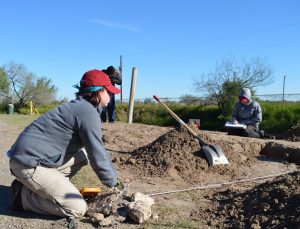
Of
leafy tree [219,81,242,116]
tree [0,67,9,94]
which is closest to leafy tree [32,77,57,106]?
tree [0,67,9,94]

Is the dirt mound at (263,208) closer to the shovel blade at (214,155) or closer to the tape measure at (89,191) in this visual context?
the tape measure at (89,191)

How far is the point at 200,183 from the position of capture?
218 inches

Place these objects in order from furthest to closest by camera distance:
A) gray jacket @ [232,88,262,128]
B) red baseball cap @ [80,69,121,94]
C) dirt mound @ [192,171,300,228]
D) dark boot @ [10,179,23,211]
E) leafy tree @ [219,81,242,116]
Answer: leafy tree @ [219,81,242,116]
gray jacket @ [232,88,262,128]
dark boot @ [10,179,23,211]
red baseball cap @ [80,69,121,94]
dirt mound @ [192,171,300,228]

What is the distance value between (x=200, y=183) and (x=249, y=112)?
4.85m

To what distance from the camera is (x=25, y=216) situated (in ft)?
13.0

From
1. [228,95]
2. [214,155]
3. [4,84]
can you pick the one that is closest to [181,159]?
[214,155]

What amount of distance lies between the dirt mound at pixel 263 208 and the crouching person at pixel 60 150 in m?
1.10

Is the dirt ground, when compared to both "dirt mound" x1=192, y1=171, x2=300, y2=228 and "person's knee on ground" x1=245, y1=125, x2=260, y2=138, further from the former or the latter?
"person's knee on ground" x1=245, y1=125, x2=260, y2=138

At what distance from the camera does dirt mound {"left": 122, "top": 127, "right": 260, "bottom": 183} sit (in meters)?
5.93

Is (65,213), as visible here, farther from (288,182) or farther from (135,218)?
(288,182)

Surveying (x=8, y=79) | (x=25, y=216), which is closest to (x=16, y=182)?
(x=25, y=216)

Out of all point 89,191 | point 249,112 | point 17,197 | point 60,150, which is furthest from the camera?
point 249,112

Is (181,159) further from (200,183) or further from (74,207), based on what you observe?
(74,207)

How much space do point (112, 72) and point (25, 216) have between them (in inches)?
241
